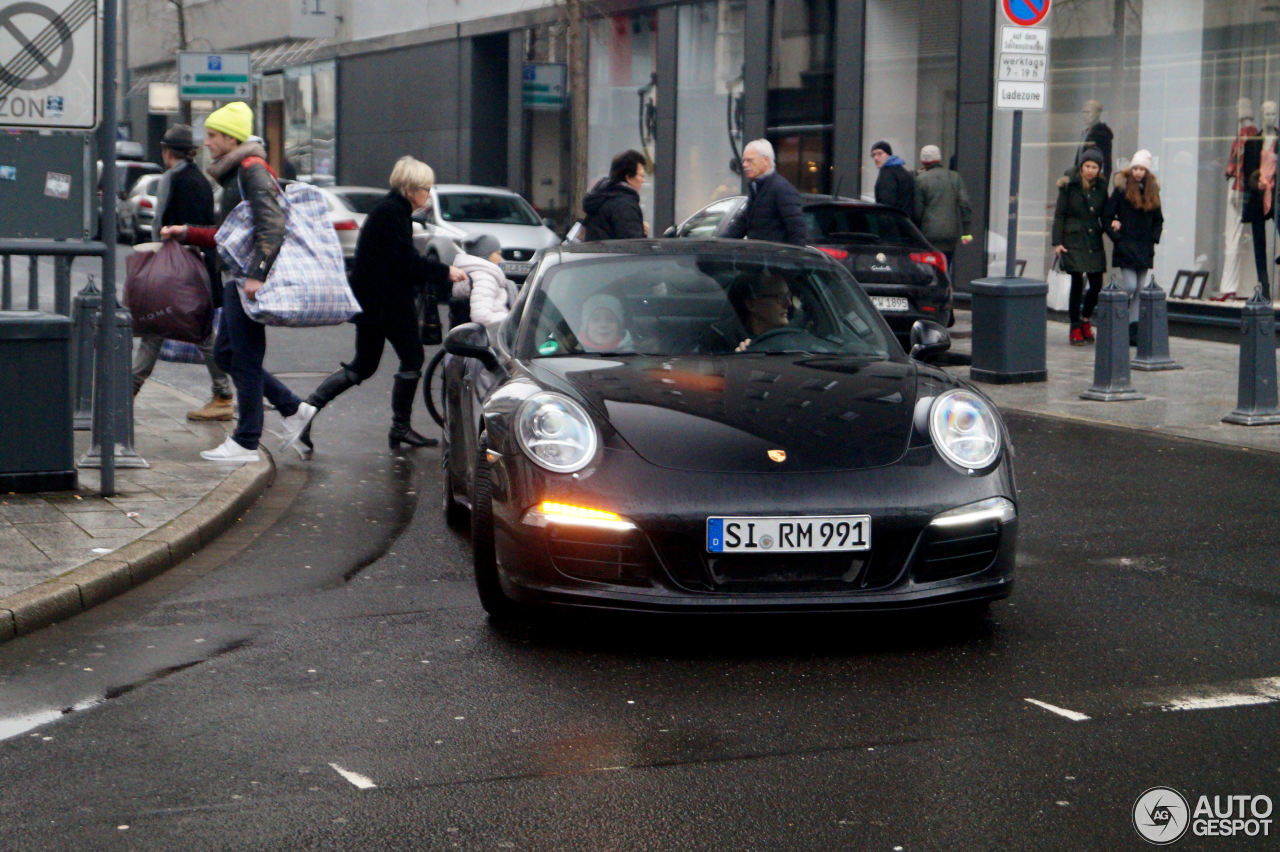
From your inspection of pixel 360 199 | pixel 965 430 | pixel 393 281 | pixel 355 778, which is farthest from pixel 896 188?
pixel 355 778

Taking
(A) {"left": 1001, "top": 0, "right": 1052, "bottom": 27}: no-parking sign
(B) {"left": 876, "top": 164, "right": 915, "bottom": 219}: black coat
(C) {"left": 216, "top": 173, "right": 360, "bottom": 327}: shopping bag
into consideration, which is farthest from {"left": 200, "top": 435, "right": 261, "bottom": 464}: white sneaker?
(B) {"left": 876, "top": 164, "right": 915, "bottom": 219}: black coat

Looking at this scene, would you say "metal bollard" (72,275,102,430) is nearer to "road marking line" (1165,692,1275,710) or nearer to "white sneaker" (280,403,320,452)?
"white sneaker" (280,403,320,452)

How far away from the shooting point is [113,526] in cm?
725

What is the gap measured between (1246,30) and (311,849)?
652 inches

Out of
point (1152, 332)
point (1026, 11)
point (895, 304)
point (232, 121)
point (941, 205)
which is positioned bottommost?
point (1152, 332)

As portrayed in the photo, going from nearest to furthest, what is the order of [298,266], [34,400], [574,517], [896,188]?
[574,517], [34,400], [298,266], [896,188]

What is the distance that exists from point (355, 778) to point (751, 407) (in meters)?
2.07

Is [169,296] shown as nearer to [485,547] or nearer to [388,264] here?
[388,264]

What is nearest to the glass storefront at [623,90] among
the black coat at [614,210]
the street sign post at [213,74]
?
the street sign post at [213,74]

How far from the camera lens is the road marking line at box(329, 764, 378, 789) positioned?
13.7 ft

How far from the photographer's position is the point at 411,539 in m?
7.57

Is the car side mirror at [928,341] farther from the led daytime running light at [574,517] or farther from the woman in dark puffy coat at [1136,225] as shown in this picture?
the woman in dark puffy coat at [1136,225]

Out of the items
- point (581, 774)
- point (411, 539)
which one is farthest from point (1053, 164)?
point (581, 774)

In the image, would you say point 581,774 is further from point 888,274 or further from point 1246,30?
point 1246,30
